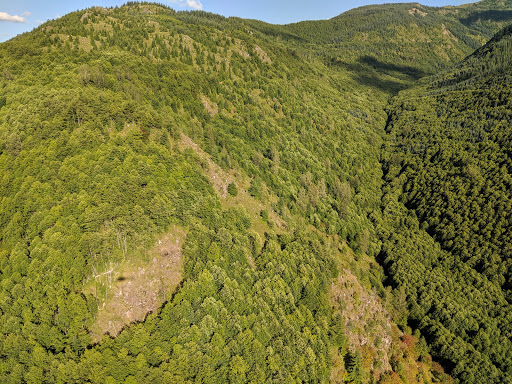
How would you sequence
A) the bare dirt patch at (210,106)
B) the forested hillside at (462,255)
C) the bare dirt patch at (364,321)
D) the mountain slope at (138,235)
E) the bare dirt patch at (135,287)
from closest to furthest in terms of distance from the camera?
the mountain slope at (138,235) → the bare dirt patch at (135,287) → the bare dirt patch at (364,321) → the forested hillside at (462,255) → the bare dirt patch at (210,106)

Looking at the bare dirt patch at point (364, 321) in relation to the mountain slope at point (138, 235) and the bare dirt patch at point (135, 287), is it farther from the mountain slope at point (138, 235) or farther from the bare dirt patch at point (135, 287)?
the bare dirt patch at point (135, 287)

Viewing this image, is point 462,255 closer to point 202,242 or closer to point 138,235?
point 202,242

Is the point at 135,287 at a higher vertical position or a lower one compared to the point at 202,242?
lower

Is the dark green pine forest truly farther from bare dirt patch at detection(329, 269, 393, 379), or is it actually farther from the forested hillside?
A: the forested hillside

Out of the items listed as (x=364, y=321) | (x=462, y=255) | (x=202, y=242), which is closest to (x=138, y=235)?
(x=202, y=242)

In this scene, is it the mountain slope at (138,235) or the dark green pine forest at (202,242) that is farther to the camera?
the dark green pine forest at (202,242)

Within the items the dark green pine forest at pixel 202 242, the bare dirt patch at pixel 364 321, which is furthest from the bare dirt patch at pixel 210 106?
the bare dirt patch at pixel 364 321
